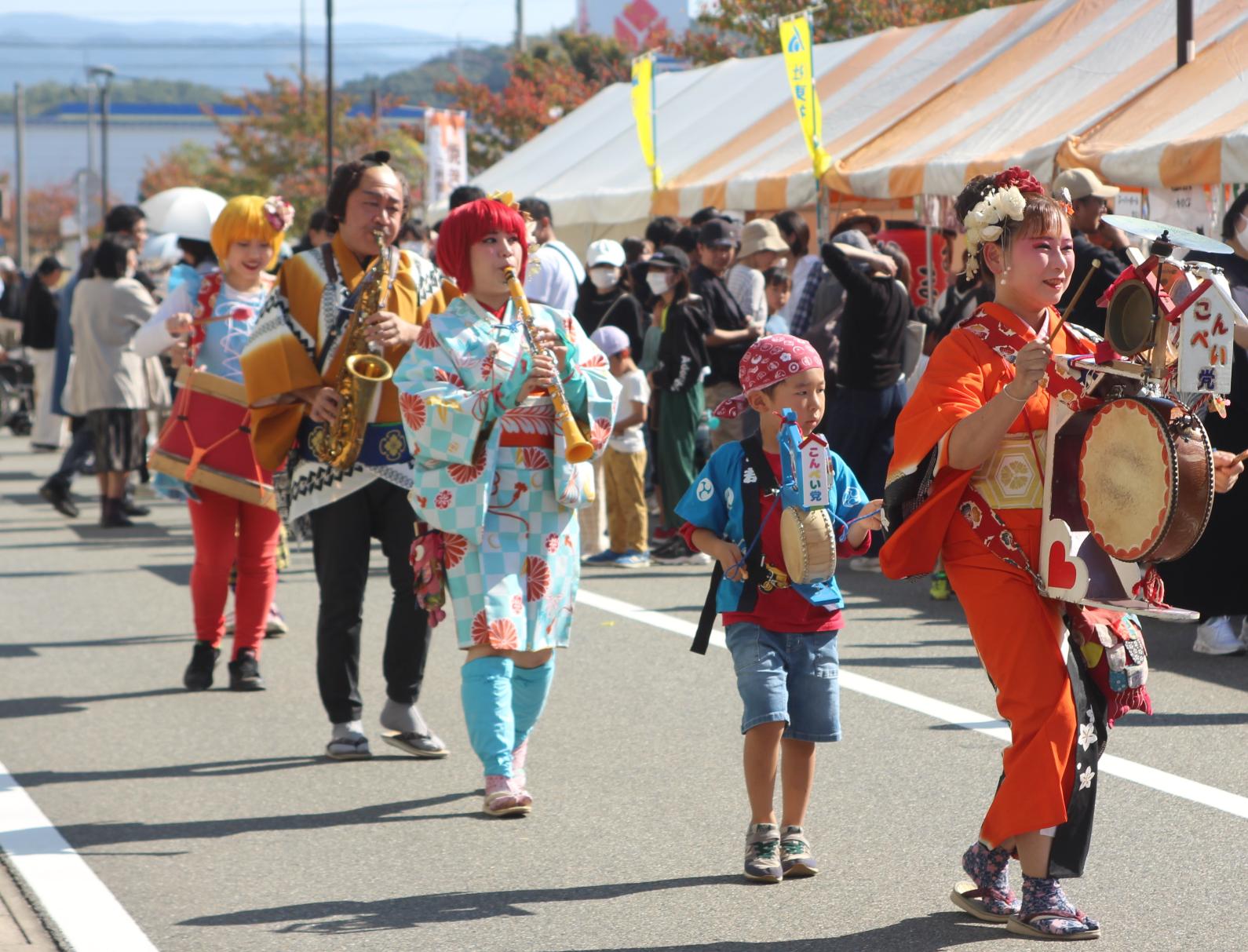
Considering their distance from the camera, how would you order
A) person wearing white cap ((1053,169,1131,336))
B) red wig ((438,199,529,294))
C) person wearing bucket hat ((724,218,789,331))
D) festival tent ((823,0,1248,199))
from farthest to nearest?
festival tent ((823,0,1248,199)), person wearing bucket hat ((724,218,789,331)), person wearing white cap ((1053,169,1131,336)), red wig ((438,199,529,294))

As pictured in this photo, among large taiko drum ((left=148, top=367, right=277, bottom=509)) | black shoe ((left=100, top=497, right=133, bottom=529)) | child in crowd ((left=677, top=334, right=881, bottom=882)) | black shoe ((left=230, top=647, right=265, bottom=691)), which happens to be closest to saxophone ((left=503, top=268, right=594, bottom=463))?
child in crowd ((left=677, top=334, right=881, bottom=882))

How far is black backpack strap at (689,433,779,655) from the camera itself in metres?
4.79

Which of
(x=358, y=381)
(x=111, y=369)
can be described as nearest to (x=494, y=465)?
(x=358, y=381)

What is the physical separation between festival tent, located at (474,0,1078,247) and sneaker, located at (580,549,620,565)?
5254 mm

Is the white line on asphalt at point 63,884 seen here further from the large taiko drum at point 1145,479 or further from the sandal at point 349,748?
the large taiko drum at point 1145,479

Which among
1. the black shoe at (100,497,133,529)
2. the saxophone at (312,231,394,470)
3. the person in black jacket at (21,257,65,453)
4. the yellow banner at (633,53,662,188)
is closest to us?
the saxophone at (312,231,394,470)

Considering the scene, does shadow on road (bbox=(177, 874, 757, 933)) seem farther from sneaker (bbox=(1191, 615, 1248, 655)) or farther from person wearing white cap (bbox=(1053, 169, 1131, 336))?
person wearing white cap (bbox=(1053, 169, 1131, 336))

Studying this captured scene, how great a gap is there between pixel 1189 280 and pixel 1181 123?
26.6ft

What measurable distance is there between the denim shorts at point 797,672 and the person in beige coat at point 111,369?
369 inches

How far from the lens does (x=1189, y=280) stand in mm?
3902

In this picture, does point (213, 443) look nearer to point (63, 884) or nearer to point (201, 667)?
point (201, 667)

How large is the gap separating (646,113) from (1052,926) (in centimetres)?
1595

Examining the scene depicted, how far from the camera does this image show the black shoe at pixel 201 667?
7.64 metres

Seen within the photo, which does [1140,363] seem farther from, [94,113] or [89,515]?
[94,113]
